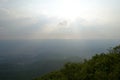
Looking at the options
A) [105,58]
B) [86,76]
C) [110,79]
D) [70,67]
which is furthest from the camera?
[70,67]

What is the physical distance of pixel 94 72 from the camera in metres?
11.1

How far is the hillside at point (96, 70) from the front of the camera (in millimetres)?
10430

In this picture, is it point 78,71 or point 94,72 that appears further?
point 78,71

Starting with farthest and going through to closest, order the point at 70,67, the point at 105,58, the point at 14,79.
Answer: the point at 14,79
the point at 70,67
the point at 105,58

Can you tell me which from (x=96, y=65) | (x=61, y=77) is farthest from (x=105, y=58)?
(x=61, y=77)

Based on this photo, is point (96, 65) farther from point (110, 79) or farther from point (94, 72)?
point (110, 79)

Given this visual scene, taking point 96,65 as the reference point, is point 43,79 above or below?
below

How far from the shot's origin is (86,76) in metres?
11.0

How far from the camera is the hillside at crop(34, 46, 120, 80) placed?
10.4 meters

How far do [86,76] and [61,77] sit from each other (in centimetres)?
142

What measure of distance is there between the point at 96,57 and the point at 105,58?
1244mm

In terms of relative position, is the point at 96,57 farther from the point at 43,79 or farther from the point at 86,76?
the point at 43,79

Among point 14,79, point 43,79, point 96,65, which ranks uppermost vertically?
point 96,65

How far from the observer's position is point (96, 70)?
10.9 meters
